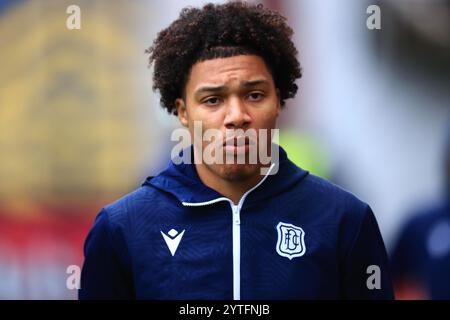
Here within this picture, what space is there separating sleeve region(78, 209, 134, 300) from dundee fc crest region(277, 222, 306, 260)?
42 cm

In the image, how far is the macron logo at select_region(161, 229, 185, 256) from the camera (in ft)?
6.20

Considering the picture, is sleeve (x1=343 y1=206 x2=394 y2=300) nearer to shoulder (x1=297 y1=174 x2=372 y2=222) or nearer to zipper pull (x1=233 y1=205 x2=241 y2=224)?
shoulder (x1=297 y1=174 x2=372 y2=222)

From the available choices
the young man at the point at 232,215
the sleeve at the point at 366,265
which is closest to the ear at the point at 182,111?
the young man at the point at 232,215

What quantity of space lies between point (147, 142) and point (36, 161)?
0.49 metres

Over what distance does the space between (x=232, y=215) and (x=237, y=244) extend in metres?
0.08

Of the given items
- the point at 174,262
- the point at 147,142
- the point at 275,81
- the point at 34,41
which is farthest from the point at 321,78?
the point at 174,262

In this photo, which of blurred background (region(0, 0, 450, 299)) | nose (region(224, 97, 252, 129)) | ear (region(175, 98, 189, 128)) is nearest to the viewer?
nose (region(224, 97, 252, 129))

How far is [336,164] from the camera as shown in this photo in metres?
3.04

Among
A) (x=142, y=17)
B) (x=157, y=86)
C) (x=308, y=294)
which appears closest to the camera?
(x=308, y=294)

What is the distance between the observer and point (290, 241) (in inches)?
73.8

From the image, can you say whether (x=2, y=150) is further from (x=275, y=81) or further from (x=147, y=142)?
(x=275, y=81)

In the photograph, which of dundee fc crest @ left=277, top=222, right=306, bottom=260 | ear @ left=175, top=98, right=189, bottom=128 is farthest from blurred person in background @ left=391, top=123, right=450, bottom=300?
ear @ left=175, top=98, right=189, bottom=128

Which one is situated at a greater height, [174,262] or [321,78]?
[321,78]
